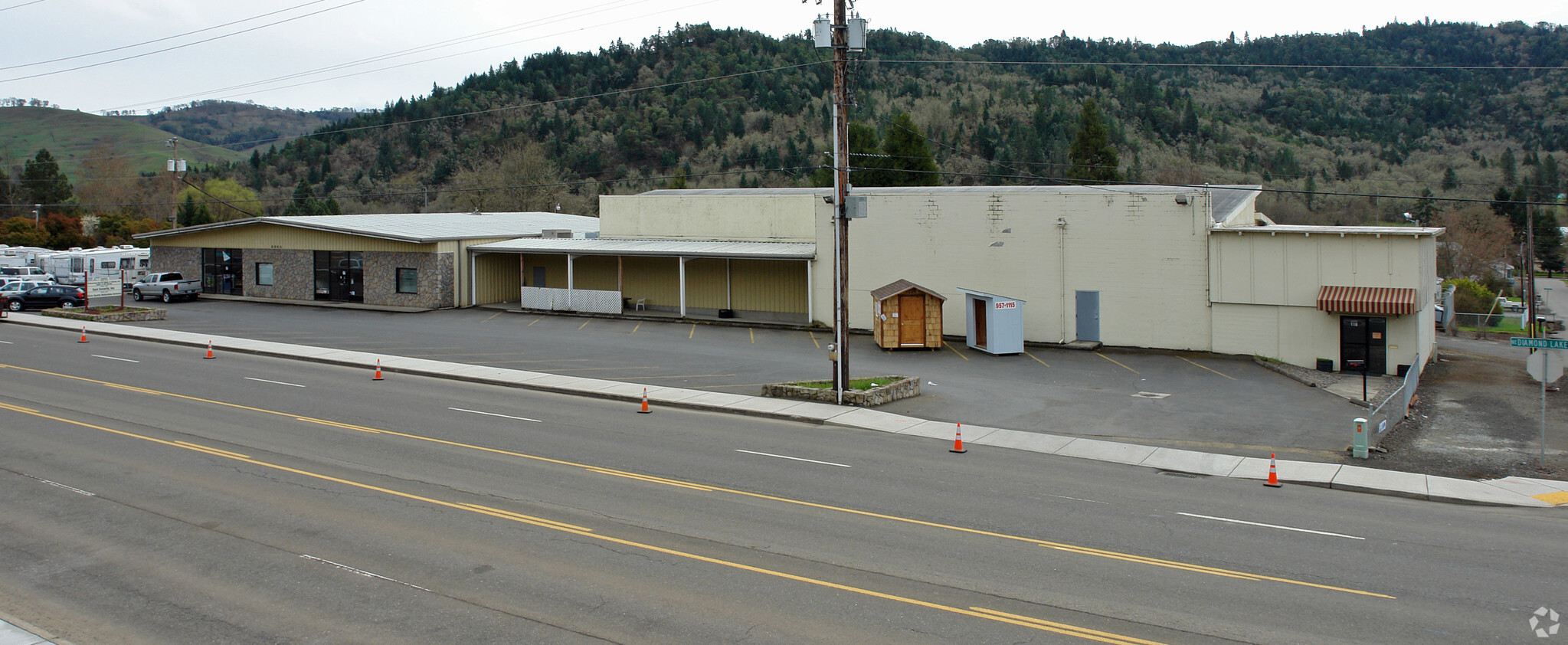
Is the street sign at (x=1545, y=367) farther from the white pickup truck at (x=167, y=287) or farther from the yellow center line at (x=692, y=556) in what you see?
the white pickup truck at (x=167, y=287)

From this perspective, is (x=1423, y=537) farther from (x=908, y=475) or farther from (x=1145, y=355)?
(x=1145, y=355)

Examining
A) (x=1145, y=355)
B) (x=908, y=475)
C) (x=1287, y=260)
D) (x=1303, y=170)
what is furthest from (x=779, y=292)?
(x=1303, y=170)

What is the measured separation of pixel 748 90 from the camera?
445 feet

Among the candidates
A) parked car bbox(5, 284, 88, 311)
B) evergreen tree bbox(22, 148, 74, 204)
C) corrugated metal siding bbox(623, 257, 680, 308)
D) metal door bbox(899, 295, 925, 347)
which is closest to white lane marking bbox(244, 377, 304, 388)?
metal door bbox(899, 295, 925, 347)

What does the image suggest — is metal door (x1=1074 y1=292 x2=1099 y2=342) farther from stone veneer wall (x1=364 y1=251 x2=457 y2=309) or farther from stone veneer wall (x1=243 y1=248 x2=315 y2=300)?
stone veneer wall (x1=243 y1=248 x2=315 y2=300)

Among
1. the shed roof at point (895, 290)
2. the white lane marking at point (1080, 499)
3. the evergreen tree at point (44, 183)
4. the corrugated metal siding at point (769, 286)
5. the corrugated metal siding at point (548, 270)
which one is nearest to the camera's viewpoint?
the white lane marking at point (1080, 499)

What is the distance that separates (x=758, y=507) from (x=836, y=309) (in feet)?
36.0

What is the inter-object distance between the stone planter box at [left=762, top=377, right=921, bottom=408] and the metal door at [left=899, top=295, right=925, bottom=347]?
7755mm

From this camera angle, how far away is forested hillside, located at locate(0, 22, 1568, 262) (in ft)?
331

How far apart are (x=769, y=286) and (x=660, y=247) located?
520 centimetres

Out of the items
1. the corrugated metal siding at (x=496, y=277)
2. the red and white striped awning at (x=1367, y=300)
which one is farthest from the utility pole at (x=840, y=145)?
the corrugated metal siding at (x=496, y=277)

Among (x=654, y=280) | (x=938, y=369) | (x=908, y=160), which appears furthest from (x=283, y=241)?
(x=908, y=160)

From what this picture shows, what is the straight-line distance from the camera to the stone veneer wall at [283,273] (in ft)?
161

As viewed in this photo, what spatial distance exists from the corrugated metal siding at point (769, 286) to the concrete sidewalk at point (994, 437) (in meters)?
15.8
